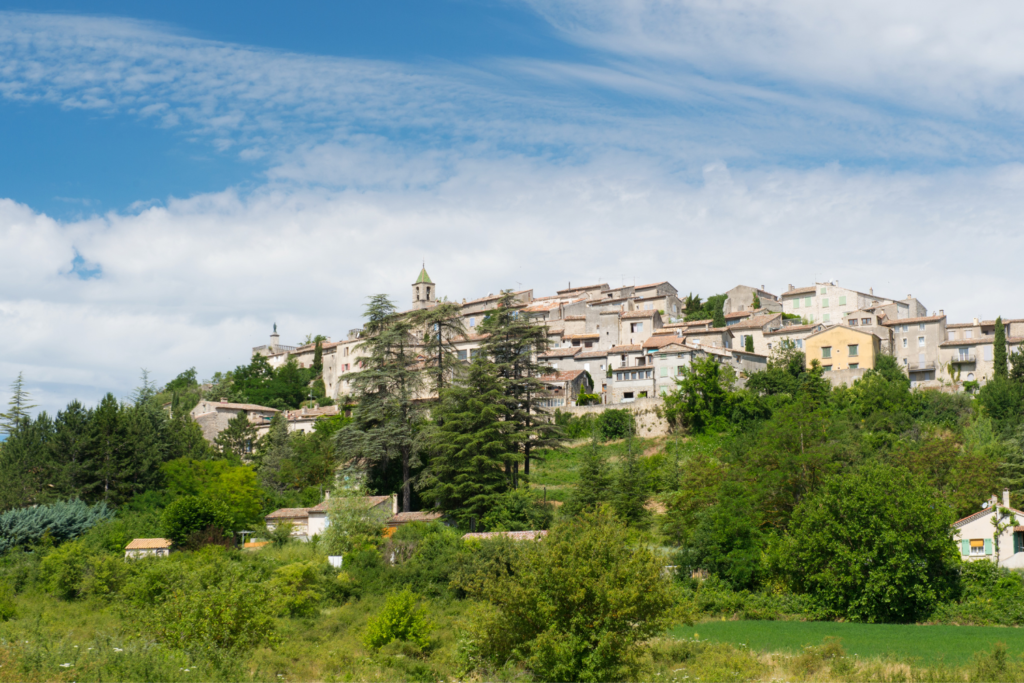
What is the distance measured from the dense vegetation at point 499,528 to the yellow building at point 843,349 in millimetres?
3119

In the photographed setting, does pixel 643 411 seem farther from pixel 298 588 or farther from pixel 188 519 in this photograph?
pixel 298 588

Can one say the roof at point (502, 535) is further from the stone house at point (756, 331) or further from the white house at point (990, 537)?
the stone house at point (756, 331)

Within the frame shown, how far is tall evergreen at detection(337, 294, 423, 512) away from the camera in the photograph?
171 ft

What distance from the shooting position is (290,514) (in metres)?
52.8

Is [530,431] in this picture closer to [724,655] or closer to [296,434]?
[724,655]

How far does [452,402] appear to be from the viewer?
4753 cm

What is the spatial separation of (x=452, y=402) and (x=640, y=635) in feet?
90.7

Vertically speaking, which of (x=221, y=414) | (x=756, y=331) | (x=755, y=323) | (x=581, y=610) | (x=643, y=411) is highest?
(x=755, y=323)

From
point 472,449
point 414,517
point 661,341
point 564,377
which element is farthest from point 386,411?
point 661,341

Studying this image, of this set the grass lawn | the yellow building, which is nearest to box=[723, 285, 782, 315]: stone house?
the yellow building

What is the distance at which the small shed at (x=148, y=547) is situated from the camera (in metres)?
46.1

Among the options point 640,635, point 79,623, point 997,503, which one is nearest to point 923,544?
point 997,503

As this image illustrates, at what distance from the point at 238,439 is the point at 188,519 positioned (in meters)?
24.1

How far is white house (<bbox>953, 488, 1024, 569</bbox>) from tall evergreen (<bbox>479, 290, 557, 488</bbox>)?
2057 centimetres
